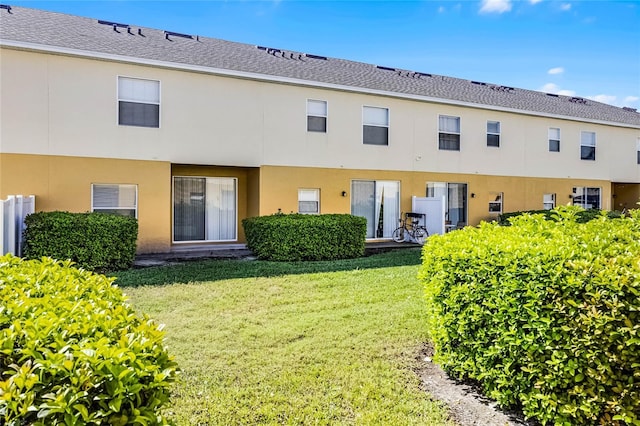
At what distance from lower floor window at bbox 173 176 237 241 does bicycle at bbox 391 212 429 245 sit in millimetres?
5814

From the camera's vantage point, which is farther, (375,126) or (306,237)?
(375,126)

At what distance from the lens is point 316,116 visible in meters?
14.4

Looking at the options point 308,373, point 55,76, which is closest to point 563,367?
point 308,373

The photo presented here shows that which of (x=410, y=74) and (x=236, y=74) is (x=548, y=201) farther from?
(x=236, y=74)

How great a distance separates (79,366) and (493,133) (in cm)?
1828

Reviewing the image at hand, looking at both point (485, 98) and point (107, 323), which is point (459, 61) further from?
point (107, 323)

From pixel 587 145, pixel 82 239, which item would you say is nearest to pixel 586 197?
pixel 587 145

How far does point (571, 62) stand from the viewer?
15.6 meters

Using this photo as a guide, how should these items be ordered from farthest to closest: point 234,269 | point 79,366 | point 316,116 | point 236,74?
point 316,116 < point 236,74 < point 234,269 < point 79,366

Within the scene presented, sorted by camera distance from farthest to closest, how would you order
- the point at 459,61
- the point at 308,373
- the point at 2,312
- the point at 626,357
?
the point at 459,61
the point at 308,373
the point at 626,357
the point at 2,312

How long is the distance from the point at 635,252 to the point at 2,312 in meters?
4.34

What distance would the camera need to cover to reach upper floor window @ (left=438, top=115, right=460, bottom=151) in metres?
16.5

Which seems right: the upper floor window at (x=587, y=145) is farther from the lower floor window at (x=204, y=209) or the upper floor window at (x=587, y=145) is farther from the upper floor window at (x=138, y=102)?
the upper floor window at (x=138, y=102)

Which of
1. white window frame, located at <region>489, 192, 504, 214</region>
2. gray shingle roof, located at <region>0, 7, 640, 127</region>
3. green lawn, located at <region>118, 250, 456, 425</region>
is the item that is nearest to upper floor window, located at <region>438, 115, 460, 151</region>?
Answer: gray shingle roof, located at <region>0, 7, 640, 127</region>
